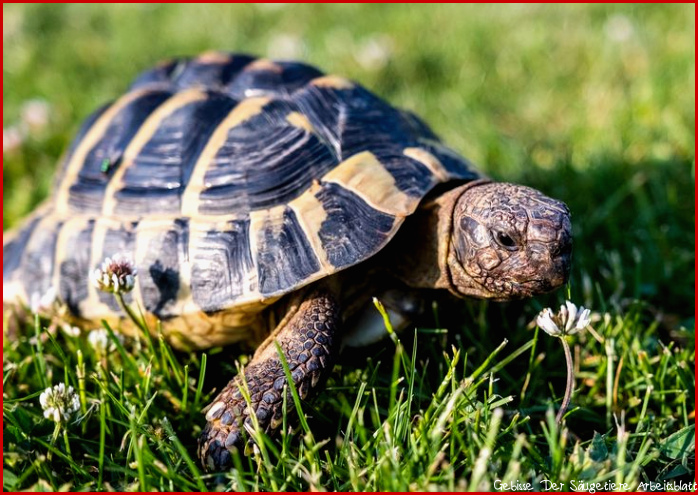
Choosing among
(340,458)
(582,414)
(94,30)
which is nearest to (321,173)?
(340,458)

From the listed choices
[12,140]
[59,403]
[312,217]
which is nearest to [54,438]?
[59,403]

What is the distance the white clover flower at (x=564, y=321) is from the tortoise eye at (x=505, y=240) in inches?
10.4

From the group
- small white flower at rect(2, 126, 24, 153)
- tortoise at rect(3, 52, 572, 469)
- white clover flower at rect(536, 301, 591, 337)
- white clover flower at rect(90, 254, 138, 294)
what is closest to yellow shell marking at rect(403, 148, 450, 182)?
tortoise at rect(3, 52, 572, 469)

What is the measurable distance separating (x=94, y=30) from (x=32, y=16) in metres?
0.58

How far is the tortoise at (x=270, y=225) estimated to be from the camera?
2.15m

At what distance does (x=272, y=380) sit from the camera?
6.75 ft

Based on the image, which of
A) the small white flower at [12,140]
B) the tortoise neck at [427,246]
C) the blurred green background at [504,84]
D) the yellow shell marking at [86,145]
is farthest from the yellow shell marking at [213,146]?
the small white flower at [12,140]

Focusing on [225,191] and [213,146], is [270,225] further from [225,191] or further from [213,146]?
[213,146]

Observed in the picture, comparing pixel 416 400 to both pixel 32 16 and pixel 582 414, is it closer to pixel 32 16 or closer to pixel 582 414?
pixel 582 414

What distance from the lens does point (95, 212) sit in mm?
2691

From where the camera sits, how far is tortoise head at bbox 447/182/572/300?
6.86 ft

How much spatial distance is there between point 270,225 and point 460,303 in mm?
821

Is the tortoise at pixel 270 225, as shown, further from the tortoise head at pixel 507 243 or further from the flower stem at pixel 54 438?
the flower stem at pixel 54 438

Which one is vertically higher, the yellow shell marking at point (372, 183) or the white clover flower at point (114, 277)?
the yellow shell marking at point (372, 183)
